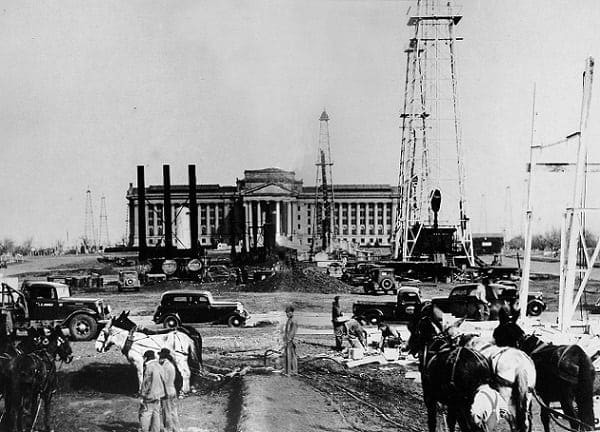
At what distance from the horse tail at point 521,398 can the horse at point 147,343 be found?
90.4 inches

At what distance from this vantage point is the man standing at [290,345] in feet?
13.1

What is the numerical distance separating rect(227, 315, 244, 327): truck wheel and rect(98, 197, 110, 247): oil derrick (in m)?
1.13

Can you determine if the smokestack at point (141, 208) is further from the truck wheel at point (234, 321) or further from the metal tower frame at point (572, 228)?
the metal tower frame at point (572, 228)

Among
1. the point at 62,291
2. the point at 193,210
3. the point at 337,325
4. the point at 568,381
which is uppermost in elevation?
the point at 193,210

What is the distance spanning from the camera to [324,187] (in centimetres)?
519

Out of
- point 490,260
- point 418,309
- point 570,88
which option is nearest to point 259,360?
point 418,309

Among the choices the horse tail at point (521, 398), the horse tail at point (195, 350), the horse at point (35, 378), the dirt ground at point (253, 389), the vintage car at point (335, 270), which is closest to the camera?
the horse tail at point (521, 398)

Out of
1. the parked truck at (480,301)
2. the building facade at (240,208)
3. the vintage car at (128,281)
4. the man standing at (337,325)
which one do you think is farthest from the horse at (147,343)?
the parked truck at (480,301)

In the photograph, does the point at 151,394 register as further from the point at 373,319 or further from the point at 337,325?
the point at 373,319

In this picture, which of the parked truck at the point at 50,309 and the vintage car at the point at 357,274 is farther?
the vintage car at the point at 357,274

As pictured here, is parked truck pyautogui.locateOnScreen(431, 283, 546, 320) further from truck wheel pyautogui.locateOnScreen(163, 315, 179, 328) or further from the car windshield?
the car windshield


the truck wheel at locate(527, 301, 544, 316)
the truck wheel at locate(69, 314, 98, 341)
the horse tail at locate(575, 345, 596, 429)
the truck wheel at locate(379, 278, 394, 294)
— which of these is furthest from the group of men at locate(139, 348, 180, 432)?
the horse tail at locate(575, 345, 596, 429)

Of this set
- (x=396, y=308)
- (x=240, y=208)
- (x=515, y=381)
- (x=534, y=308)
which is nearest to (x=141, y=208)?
(x=240, y=208)

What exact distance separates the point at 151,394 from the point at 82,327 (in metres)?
0.77
